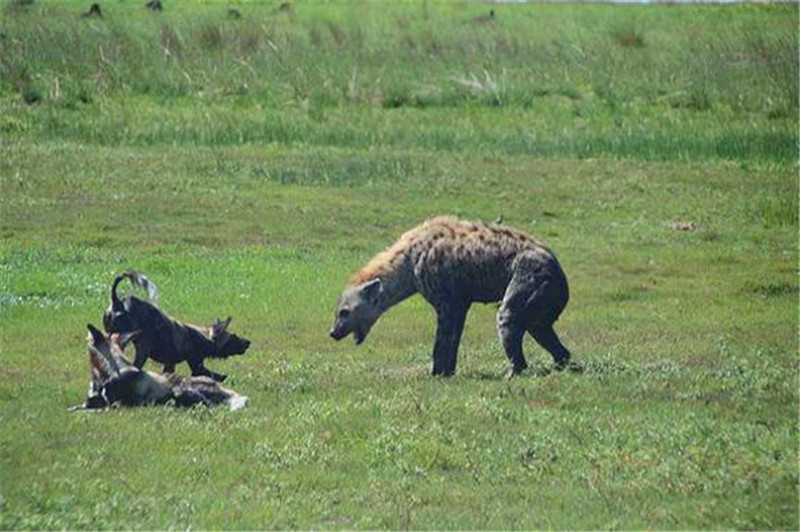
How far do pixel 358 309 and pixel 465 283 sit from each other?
3.10 ft

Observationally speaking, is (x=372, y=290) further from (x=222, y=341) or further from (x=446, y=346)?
(x=222, y=341)

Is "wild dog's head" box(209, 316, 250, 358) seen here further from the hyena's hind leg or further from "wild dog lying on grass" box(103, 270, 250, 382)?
the hyena's hind leg

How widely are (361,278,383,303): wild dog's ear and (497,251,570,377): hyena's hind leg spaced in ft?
3.52

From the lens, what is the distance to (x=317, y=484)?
34.1ft

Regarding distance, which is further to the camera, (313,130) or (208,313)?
(313,130)

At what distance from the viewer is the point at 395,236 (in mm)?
22172

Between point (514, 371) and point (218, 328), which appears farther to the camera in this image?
point (514, 371)

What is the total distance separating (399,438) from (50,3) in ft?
89.4

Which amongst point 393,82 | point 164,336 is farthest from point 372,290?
point 393,82

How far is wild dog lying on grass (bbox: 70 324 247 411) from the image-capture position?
12.2 meters

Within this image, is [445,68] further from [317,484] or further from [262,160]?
[317,484]

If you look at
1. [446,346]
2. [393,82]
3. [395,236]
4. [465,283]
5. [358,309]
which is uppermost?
[465,283]

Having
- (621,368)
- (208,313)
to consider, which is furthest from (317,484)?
(208,313)

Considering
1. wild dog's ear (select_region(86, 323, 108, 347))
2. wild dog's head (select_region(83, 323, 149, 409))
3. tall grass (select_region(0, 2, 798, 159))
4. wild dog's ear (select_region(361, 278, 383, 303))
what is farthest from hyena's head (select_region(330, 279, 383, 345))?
tall grass (select_region(0, 2, 798, 159))
